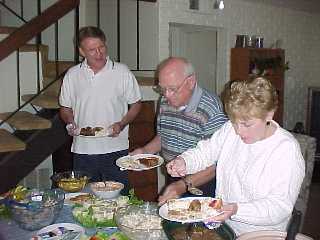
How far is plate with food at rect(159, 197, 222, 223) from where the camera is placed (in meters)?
1.37

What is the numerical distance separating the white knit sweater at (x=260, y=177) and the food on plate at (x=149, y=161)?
496 mm

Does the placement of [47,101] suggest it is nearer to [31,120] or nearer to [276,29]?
[31,120]

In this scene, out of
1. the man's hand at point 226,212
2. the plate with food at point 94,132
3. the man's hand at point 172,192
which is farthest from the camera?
the plate with food at point 94,132

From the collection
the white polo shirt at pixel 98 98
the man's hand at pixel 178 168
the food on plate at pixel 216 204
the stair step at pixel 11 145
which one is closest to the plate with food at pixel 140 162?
the man's hand at pixel 178 168

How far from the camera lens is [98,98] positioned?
8.90ft

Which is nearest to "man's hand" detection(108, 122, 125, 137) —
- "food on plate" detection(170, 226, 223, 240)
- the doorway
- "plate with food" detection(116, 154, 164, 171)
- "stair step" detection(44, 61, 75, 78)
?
"plate with food" detection(116, 154, 164, 171)

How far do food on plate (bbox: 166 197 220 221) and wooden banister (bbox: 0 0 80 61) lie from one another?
1832 millimetres

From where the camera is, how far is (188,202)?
5.05 ft

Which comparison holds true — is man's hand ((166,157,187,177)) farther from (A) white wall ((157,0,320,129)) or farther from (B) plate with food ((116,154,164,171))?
(A) white wall ((157,0,320,129))

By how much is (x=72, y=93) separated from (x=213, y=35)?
9.03 feet

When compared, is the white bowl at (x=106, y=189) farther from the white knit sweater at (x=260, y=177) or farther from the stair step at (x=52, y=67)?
the stair step at (x=52, y=67)

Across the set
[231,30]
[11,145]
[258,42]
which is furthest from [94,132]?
[258,42]

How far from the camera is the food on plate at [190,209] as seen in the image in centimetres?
138

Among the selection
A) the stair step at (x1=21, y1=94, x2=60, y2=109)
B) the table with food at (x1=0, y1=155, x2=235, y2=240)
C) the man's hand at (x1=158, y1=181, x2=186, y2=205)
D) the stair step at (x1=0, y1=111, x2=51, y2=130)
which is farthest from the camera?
the stair step at (x1=21, y1=94, x2=60, y2=109)
